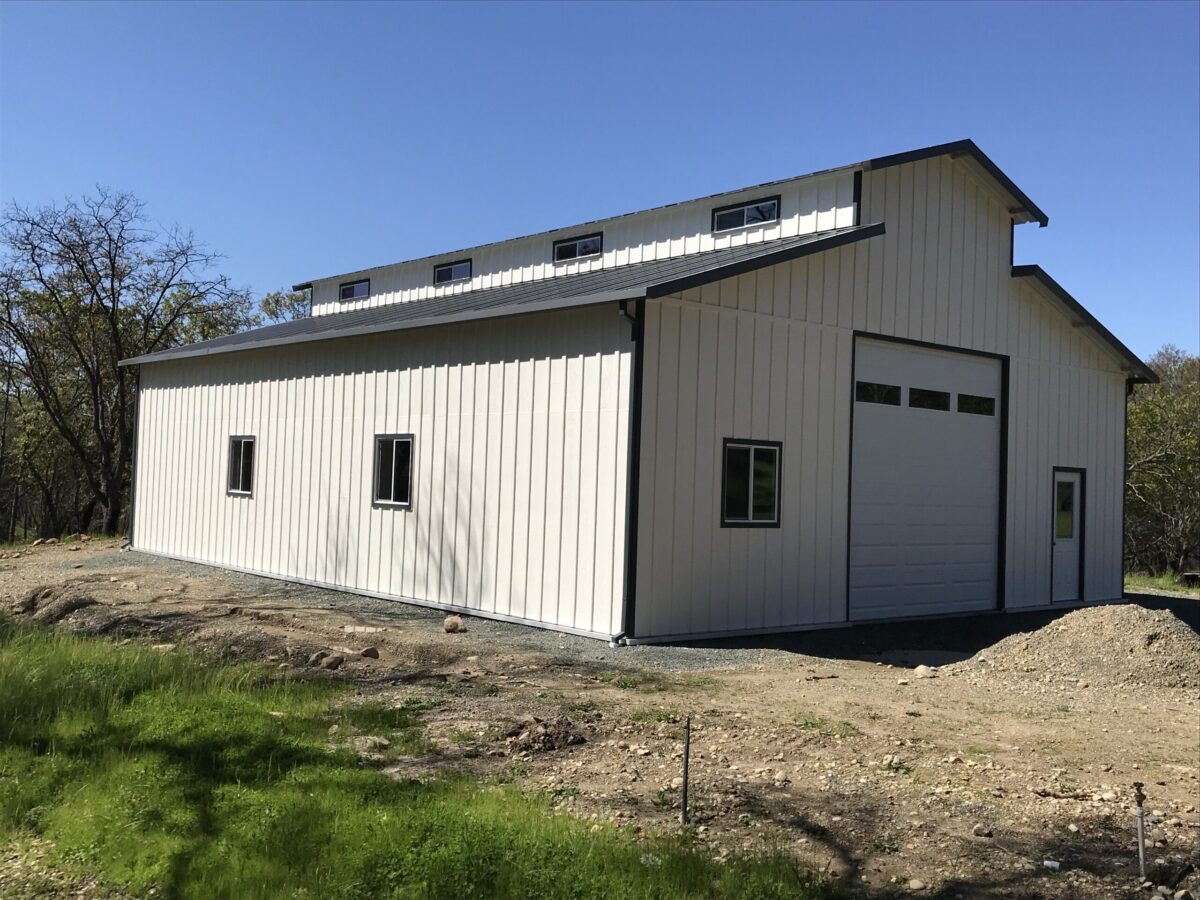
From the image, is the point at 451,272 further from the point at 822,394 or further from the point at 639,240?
the point at 822,394

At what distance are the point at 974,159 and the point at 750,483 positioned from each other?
647 centimetres

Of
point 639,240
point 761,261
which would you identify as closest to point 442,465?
point 761,261

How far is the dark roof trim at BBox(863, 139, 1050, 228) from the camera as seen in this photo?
47.0ft

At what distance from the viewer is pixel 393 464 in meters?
15.1

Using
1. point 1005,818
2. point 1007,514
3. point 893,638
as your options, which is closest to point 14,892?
point 1005,818

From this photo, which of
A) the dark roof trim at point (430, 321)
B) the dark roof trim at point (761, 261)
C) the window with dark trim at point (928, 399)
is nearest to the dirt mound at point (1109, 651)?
the window with dark trim at point (928, 399)

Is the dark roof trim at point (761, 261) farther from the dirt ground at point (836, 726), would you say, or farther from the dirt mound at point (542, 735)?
the dirt mound at point (542, 735)

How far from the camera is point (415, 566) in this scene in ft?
47.8

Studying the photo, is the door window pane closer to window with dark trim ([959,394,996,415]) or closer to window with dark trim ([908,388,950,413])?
window with dark trim ([959,394,996,415])

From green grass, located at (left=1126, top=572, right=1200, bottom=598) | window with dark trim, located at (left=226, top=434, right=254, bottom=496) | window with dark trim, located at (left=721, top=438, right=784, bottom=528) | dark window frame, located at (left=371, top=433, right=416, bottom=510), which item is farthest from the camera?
green grass, located at (left=1126, top=572, right=1200, bottom=598)

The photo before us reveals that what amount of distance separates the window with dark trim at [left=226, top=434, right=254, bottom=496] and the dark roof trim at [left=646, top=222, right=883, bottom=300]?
387 inches

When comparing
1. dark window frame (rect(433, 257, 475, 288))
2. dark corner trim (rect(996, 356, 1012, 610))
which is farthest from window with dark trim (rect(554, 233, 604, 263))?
dark corner trim (rect(996, 356, 1012, 610))

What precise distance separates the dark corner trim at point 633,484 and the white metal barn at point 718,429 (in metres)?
0.03

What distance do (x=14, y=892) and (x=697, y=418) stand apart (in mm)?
8594
